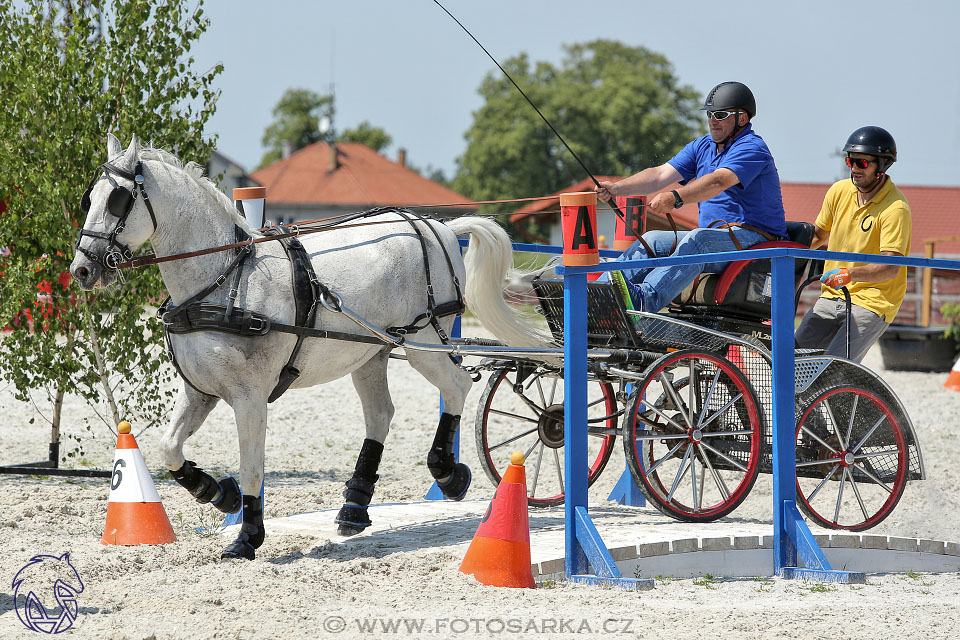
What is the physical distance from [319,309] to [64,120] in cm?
347

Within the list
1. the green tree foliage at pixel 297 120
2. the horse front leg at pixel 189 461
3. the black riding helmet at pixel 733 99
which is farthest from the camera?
the green tree foliage at pixel 297 120

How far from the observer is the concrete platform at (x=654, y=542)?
5191 mm

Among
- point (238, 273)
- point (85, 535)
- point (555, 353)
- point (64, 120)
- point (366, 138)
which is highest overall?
point (366, 138)

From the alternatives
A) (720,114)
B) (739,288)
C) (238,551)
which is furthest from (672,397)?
(238,551)

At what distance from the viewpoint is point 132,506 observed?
5.53 m

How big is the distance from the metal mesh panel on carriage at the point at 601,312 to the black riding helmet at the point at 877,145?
72.8 inches

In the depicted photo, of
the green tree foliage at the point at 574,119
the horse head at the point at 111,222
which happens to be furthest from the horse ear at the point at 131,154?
the green tree foliage at the point at 574,119

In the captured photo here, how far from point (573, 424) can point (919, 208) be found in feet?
142

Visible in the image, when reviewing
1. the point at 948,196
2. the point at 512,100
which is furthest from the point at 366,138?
the point at 948,196

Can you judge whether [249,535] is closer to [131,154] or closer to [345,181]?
[131,154]

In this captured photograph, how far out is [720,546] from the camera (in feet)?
17.4

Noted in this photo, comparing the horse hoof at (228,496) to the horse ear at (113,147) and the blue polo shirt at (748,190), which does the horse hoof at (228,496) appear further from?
the blue polo shirt at (748,190)

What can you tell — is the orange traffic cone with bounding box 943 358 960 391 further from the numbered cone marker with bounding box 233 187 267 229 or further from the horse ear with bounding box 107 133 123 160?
the horse ear with bounding box 107 133 123 160

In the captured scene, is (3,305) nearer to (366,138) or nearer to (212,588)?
(212,588)
